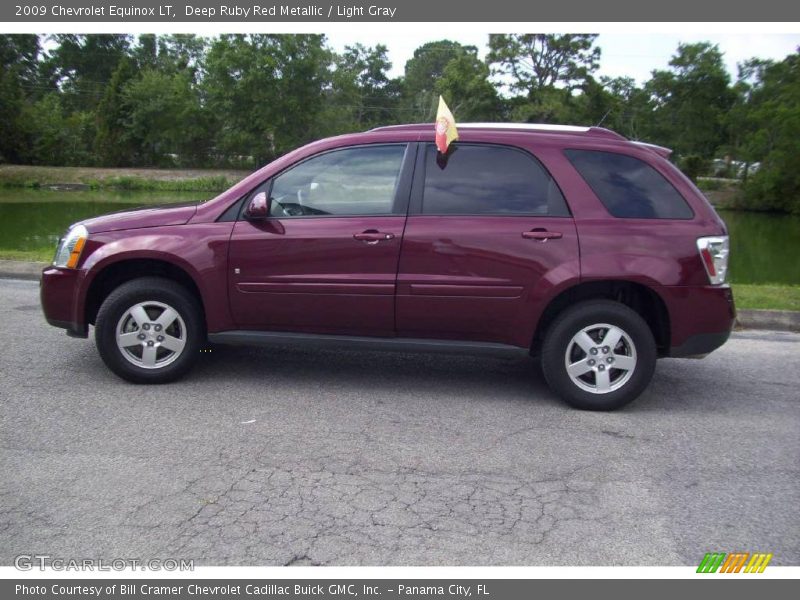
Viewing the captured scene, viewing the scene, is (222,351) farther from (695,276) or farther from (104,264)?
(695,276)

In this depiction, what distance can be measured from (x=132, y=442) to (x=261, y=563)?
5.06 feet

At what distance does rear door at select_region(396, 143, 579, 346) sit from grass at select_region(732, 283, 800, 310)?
4.20m

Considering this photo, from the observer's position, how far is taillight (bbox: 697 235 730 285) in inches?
188

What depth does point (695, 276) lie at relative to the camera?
4766 mm

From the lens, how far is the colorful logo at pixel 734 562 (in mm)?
3012

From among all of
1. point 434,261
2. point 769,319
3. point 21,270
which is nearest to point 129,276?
point 434,261

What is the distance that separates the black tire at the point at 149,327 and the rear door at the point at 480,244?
4.95 ft

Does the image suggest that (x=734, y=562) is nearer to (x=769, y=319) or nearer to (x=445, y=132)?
(x=445, y=132)

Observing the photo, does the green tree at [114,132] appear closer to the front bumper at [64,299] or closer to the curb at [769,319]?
the front bumper at [64,299]

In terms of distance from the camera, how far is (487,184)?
498cm

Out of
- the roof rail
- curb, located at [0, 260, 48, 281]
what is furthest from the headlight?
curb, located at [0, 260, 48, 281]

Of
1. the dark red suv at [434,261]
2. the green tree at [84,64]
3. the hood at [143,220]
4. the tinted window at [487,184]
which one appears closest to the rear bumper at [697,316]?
the dark red suv at [434,261]
